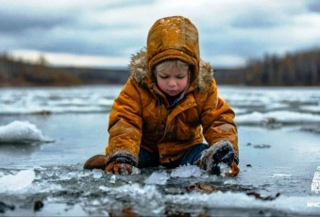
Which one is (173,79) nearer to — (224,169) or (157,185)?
(224,169)

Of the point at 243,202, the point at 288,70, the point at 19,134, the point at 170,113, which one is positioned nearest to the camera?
the point at 243,202

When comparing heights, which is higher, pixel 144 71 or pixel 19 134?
pixel 144 71

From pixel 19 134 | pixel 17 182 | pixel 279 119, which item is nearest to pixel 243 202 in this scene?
pixel 17 182

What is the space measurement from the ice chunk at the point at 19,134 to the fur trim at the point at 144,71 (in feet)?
6.58

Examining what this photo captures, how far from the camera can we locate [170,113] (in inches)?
125

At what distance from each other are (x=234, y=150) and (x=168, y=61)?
2.22 ft

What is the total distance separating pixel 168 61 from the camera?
9.79 ft

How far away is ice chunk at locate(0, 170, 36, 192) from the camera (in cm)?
239

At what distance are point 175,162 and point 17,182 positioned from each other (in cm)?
122

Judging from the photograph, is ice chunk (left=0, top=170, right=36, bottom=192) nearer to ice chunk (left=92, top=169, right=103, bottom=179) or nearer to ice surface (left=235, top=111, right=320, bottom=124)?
ice chunk (left=92, top=169, right=103, bottom=179)

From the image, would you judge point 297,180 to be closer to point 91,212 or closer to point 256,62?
point 91,212

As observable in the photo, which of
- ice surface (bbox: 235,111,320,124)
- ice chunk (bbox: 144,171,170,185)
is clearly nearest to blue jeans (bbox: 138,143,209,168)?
ice chunk (bbox: 144,171,170,185)

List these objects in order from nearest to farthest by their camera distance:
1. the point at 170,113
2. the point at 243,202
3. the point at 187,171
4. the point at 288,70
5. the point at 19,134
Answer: the point at 243,202 < the point at 187,171 < the point at 170,113 < the point at 19,134 < the point at 288,70

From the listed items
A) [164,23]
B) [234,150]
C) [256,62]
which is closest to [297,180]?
[234,150]
